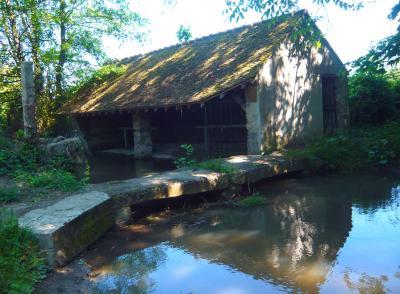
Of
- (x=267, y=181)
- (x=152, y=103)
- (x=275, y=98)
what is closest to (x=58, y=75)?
(x=152, y=103)

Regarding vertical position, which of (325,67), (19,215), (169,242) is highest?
(325,67)

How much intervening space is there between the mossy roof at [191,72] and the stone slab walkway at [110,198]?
7.26 feet

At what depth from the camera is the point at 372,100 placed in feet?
47.3

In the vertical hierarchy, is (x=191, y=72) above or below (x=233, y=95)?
above

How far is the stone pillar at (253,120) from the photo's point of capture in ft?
34.8

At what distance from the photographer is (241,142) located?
12.1 metres

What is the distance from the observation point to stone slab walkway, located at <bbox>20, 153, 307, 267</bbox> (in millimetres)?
4629

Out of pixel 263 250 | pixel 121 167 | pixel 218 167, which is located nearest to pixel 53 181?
pixel 218 167

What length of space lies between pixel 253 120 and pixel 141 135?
172 inches

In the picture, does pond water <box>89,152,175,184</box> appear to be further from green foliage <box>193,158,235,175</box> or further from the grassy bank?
green foliage <box>193,158,235,175</box>

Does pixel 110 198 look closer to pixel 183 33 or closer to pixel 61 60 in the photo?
pixel 61 60

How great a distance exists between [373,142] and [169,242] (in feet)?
24.7

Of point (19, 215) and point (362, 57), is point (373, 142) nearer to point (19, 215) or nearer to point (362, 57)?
point (362, 57)

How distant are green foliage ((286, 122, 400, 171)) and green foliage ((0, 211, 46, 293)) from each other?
714cm
